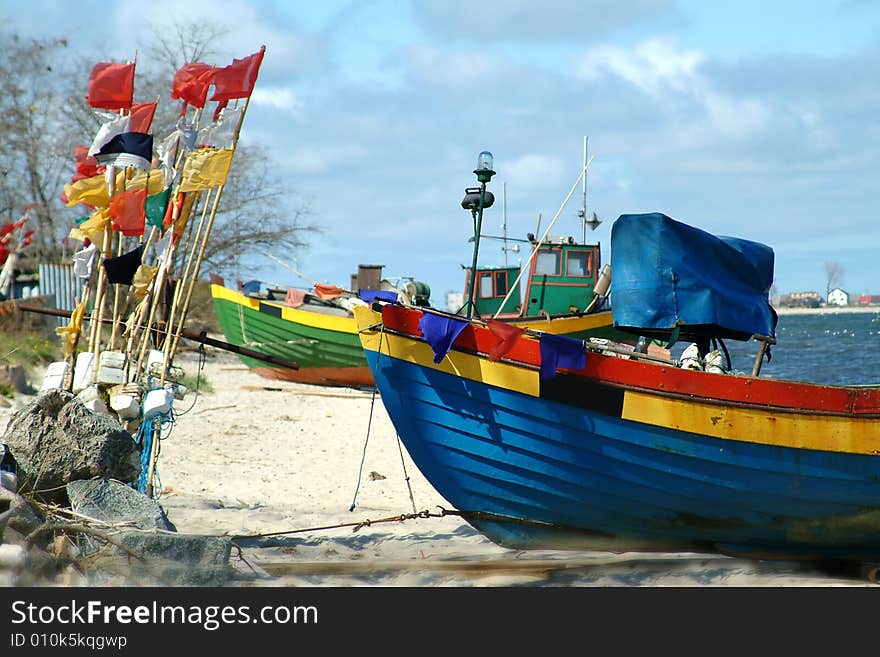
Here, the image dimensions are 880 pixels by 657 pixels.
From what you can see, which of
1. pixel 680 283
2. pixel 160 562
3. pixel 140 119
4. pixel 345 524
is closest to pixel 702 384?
pixel 680 283

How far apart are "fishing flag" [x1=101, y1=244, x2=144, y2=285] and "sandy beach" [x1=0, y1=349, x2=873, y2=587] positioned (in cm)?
117

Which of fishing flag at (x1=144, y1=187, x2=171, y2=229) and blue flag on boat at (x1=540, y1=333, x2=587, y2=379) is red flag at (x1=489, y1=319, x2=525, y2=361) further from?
fishing flag at (x1=144, y1=187, x2=171, y2=229)

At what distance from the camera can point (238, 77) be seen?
297 inches

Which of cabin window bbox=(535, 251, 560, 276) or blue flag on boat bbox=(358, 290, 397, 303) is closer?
blue flag on boat bbox=(358, 290, 397, 303)

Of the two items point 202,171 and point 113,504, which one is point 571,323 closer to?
point 202,171

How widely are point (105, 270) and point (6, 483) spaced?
2164 mm

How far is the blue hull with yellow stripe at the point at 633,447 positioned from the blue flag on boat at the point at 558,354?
9cm

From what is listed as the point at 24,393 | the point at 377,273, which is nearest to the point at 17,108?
the point at 377,273

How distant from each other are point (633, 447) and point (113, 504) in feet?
11.6

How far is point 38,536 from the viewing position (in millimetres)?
5426

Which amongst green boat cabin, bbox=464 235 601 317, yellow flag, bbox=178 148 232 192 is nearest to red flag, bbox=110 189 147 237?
yellow flag, bbox=178 148 232 192

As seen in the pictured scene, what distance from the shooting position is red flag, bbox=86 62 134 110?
7.50 m

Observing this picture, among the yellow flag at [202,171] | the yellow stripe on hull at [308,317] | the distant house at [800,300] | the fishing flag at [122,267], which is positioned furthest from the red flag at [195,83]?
the distant house at [800,300]
